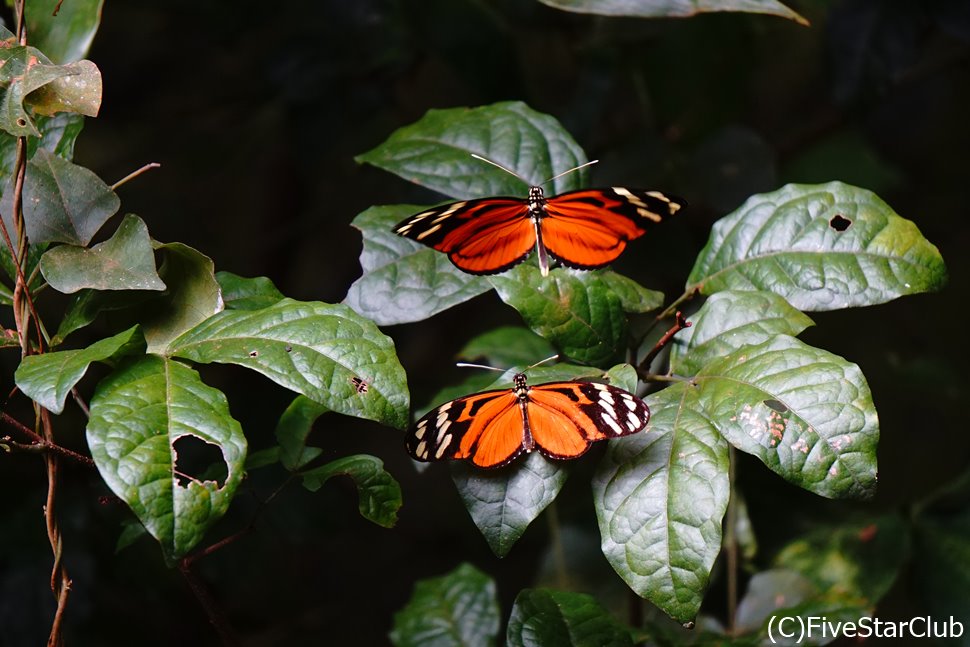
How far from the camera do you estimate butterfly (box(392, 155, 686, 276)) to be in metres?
1.04

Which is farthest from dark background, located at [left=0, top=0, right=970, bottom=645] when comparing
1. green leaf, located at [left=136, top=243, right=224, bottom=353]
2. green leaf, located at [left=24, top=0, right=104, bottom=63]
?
green leaf, located at [left=24, top=0, right=104, bottom=63]

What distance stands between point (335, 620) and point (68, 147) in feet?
6.18

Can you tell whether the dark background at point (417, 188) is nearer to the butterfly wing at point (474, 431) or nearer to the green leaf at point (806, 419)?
the butterfly wing at point (474, 431)

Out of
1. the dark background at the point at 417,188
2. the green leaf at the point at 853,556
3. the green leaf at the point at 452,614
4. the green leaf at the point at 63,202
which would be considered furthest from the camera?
the dark background at the point at 417,188

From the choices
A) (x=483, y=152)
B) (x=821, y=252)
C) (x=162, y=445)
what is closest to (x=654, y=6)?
(x=483, y=152)

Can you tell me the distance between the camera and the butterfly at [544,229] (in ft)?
3.40

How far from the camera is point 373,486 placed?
38.6 inches

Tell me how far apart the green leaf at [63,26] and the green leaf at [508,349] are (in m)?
0.64

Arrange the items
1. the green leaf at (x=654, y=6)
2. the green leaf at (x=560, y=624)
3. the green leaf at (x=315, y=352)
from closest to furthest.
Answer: the green leaf at (x=315, y=352)
the green leaf at (x=560, y=624)
the green leaf at (x=654, y=6)

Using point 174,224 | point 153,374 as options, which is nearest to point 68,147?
point 153,374

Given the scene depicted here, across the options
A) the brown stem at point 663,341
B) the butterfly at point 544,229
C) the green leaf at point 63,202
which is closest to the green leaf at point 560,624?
the brown stem at point 663,341

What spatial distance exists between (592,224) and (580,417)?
11.0 inches

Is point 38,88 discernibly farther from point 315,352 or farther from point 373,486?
point 373,486

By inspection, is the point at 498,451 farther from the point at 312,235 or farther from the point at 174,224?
the point at 312,235
